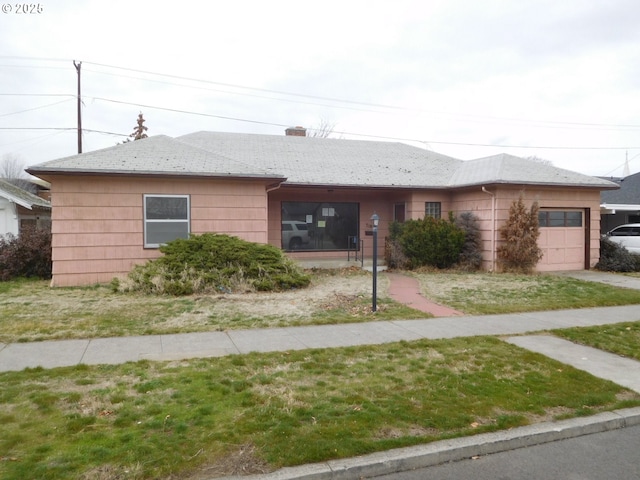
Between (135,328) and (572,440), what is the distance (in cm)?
631

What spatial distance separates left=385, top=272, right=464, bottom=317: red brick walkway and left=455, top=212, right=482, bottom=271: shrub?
2.72 metres

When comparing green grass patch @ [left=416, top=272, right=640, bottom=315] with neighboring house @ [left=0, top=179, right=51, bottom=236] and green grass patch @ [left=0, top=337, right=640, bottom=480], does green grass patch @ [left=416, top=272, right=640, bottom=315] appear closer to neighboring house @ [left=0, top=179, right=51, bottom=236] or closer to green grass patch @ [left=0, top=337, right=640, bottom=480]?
green grass patch @ [left=0, top=337, right=640, bottom=480]

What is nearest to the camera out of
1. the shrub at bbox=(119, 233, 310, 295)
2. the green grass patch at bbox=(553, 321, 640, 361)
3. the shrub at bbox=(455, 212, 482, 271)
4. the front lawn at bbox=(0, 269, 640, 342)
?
the green grass patch at bbox=(553, 321, 640, 361)

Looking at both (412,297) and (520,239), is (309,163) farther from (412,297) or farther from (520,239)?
(412,297)

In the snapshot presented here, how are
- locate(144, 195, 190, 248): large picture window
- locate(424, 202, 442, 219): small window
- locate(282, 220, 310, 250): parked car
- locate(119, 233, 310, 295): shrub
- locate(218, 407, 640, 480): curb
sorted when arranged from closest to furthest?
locate(218, 407, 640, 480): curb, locate(119, 233, 310, 295): shrub, locate(144, 195, 190, 248): large picture window, locate(424, 202, 442, 219): small window, locate(282, 220, 310, 250): parked car

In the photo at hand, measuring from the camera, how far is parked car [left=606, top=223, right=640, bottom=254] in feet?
63.0

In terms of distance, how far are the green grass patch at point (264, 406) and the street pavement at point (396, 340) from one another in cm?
16

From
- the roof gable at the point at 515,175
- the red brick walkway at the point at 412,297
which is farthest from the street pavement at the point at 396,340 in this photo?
the roof gable at the point at 515,175

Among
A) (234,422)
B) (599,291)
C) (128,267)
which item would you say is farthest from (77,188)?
(599,291)

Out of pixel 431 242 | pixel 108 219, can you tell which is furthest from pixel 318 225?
pixel 108 219

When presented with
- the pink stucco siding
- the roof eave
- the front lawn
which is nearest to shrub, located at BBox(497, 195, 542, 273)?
the front lawn

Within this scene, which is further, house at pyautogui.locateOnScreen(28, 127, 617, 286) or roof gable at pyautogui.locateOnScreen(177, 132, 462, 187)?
roof gable at pyautogui.locateOnScreen(177, 132, 462, 187)

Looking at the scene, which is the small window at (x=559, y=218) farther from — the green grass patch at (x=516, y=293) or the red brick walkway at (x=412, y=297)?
the red brick walkway at (x=412, y=297)

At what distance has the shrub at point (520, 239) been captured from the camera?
621 inches
